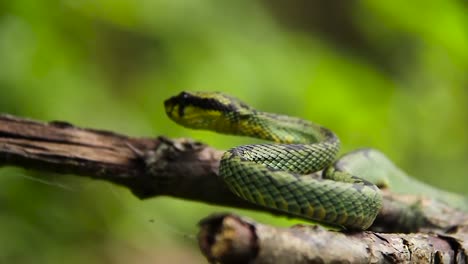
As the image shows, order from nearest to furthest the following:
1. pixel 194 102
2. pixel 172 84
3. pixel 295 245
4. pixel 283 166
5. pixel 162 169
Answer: pixel 295 245 < pixel 283 166 < pixel 162 169 < pixel 194 102 < pixel 172 84

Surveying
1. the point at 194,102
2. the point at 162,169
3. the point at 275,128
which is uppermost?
the point at 194,102

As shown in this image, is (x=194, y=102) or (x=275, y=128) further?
(x=275, y=128)

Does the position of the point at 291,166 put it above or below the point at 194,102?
below

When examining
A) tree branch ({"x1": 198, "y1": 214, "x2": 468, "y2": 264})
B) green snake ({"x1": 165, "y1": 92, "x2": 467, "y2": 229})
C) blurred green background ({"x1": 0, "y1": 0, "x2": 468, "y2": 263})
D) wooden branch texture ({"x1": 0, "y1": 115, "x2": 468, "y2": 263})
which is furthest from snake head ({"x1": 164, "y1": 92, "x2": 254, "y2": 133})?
tree branch ({"x1": 198, "y1": 214, "x2": 468, "y2": 264})

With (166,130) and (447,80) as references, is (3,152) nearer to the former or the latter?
(166,130)

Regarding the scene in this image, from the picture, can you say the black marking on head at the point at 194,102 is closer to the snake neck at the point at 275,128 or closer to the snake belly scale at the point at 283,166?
the snake belly scale at the point at 283,166

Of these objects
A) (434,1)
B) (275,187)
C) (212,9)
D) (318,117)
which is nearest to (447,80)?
(434,1)

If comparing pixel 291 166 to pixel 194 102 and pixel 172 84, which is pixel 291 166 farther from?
pixel 172 84

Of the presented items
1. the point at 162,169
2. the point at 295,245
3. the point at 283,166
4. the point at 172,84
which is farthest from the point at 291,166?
the point at 172,84
